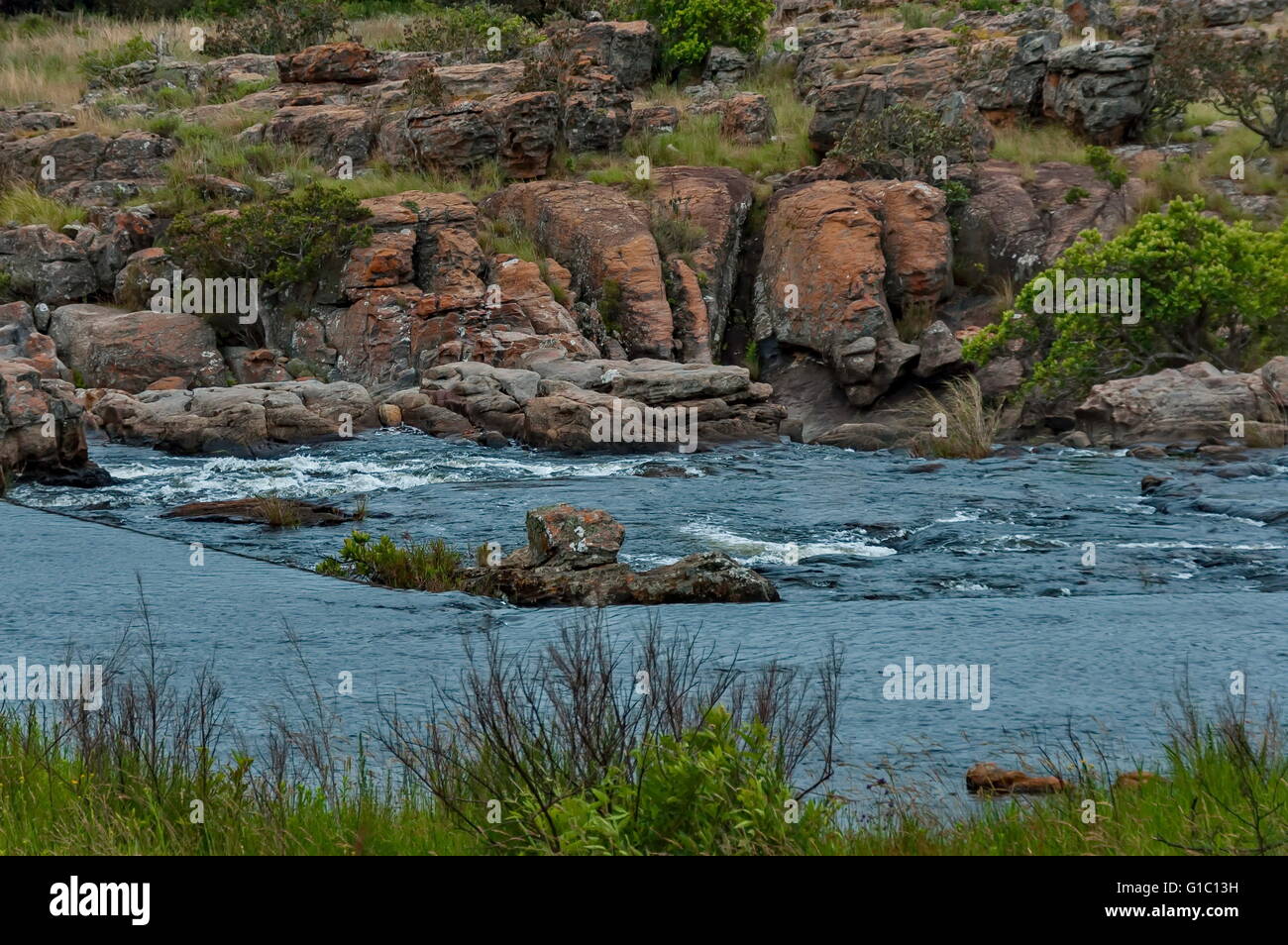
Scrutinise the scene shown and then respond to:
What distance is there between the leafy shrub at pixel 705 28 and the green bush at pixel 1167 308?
17.9 meters

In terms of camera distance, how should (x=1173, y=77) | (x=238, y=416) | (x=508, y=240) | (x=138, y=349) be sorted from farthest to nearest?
(x=1173, y=77) < (x=508, y=240) < (x=138, y=349) < (x=238, y=416)

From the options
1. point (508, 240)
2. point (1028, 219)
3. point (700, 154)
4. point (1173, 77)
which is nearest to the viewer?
point (508, 240)

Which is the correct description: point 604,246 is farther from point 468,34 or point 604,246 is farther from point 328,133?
point 468,34

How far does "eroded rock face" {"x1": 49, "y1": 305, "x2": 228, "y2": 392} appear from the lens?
2472cm

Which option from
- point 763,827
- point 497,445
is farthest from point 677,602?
point 497,445

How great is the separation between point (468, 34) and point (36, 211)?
14.3 meters

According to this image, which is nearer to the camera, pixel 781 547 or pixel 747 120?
pixel 781 547

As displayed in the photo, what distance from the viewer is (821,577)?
11609mm

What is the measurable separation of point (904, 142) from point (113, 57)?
24489 mm

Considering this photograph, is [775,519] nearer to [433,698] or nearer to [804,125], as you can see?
[433,698]

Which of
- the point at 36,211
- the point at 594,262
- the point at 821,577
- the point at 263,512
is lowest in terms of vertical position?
the point at 263,512

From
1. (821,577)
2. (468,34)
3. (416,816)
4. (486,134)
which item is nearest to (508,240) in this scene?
(486,134)

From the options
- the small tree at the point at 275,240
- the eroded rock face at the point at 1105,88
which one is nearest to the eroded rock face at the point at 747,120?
the eroded rock face at the point at 1105,88

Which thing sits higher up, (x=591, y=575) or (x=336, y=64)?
(x=336, y=64)
